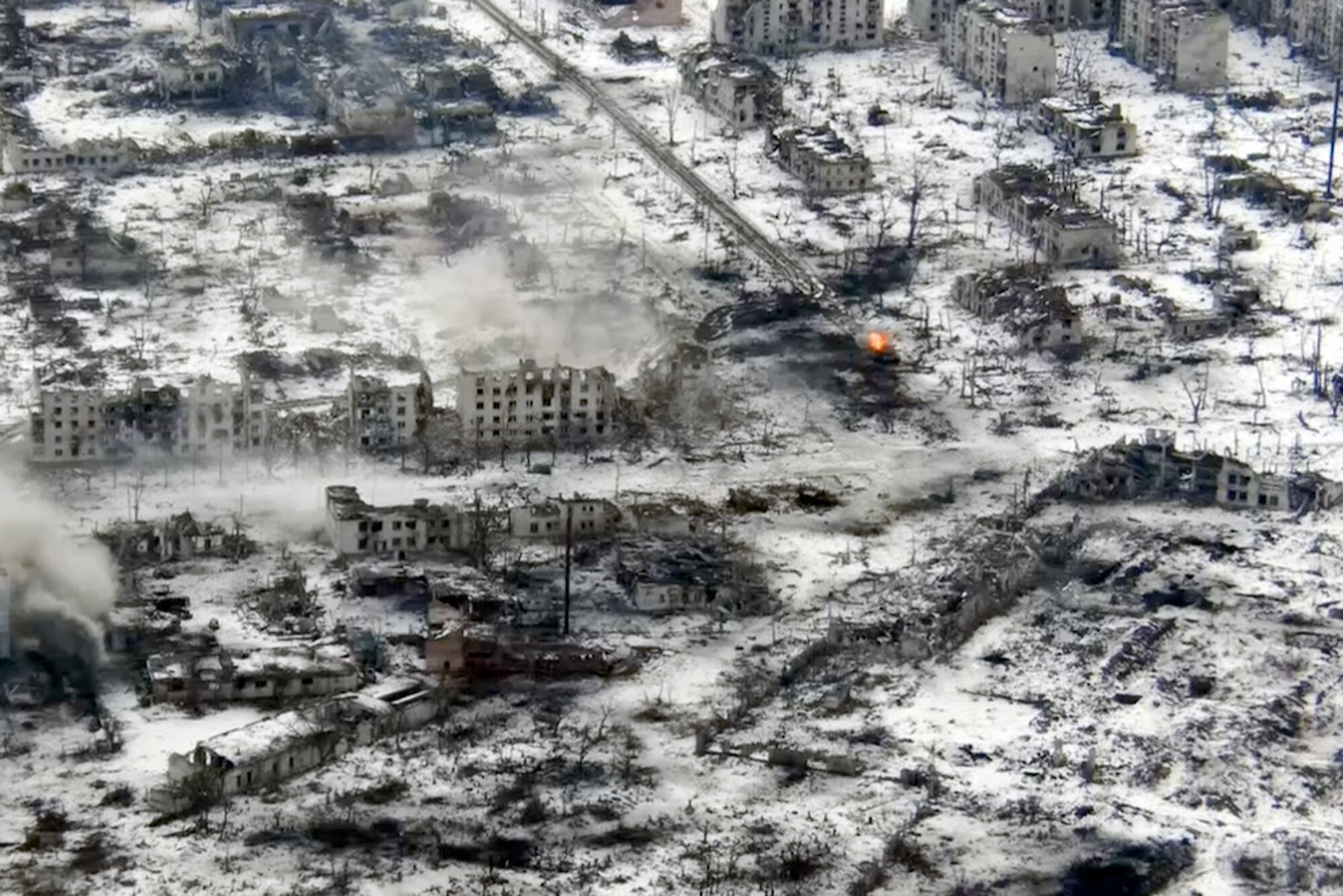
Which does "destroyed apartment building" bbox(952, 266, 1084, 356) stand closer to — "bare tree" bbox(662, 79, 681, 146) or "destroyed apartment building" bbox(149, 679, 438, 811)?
"bare tree" bbox(662, 79, 681, 146)

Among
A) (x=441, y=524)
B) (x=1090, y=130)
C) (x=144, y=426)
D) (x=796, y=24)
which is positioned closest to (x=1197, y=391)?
(x=441, y=524)

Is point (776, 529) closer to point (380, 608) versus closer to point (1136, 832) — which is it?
point (380, 608)

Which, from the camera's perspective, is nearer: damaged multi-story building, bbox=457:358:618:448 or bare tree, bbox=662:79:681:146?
damaged multi-story building, bbox=457:358:618:448

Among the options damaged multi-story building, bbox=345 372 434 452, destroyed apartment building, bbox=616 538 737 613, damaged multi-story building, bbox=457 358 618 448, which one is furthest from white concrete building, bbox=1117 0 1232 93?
destroyed apartment building, bbox=616 538 737 613

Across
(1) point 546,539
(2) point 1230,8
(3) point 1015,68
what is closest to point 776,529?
(1) point 546,539

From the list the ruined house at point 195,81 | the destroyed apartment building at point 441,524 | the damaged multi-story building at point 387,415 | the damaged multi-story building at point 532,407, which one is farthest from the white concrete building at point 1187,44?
the destroyed apartment building at point 441,524

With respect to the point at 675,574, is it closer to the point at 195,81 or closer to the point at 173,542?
the point at 173,542

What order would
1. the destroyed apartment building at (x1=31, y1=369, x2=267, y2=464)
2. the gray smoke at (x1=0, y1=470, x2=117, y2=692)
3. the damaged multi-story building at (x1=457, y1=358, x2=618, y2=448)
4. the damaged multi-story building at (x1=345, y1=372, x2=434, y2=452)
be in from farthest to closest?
the damaged multi-story building at (x1=457, y1=358, x2=618, y2=448)
the damaged multi-story building at (x1=345, y1=372, x2=434, y2=452)
the destroyed apartment building at (x1=31, y1=369, x2=267, y2=464)
the gray smoke at (x1=0, y1=470, x2=117, y2=692)
